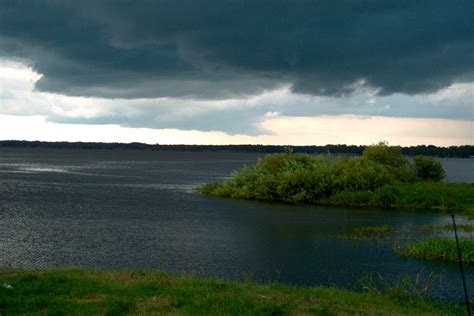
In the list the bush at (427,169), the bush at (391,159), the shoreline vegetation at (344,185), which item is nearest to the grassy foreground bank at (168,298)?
the shoreline vegetation at (344,185)

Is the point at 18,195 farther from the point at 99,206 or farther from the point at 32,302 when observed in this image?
the point at 32,302

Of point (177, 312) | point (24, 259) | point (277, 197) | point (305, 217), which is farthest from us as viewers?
point (277, 197)

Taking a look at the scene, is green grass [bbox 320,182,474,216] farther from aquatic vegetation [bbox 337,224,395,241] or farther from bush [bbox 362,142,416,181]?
aquatic vegetation [bbox 337,224,395,241]

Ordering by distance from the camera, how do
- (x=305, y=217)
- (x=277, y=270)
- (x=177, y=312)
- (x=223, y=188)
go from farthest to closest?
1. (x=223, y=188)
2. (x=305, y=217)
3. (x=277, y=270)
4. (x=177, y=312)

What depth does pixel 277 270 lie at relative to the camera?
2366 centimetres

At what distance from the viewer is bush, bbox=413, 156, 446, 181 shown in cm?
6762

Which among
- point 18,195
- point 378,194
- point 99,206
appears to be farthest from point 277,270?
point 18,195

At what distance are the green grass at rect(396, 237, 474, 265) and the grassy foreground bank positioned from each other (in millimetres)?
10878

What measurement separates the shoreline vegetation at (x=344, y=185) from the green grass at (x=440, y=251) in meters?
21.6

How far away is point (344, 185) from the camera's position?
5684 cm

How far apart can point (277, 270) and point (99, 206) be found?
29.3 m

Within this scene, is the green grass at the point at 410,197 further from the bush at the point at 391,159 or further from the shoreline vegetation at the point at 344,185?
the bush at the point at 391,159

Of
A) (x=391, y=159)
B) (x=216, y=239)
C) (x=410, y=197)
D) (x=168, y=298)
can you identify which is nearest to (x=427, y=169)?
(x=391, y=159)

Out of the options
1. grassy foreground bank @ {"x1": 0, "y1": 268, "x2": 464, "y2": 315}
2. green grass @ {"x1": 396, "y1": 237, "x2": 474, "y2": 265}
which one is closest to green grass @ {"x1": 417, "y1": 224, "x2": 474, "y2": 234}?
green grass @ {"x1": 396, "y1": 237, "x2": 474, "y2": 265}
